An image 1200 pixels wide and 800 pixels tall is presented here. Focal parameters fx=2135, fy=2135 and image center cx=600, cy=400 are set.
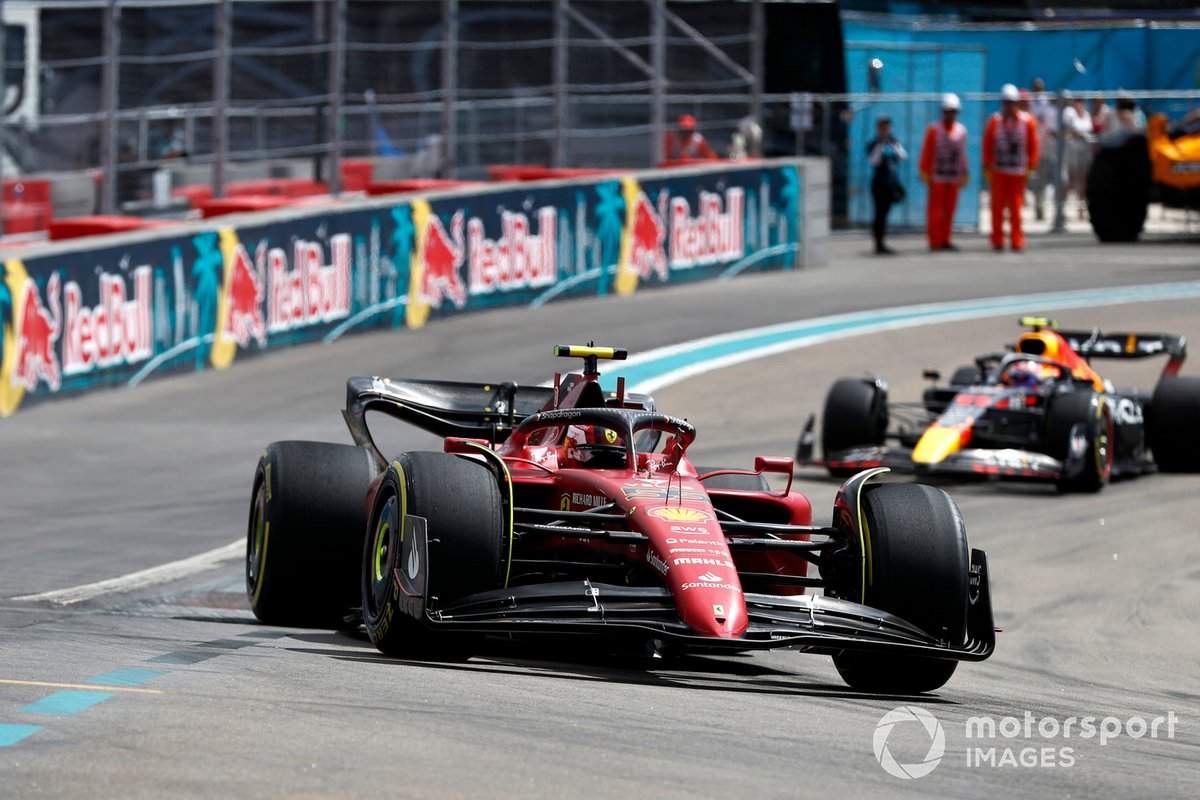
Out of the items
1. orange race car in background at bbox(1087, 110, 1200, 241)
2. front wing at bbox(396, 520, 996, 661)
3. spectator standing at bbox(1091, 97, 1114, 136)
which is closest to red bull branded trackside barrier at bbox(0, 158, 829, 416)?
orange race car in background at bbox(1087, 110, 1200, 241)

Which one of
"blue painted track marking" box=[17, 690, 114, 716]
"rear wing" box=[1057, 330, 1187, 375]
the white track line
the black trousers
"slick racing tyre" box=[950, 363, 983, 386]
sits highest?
the black trousers

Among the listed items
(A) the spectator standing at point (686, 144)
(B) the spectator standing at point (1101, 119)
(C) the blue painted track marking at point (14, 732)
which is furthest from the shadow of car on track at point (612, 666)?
(B) the spectator standing at point (1101, 119)

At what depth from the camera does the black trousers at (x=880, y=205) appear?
26.8m

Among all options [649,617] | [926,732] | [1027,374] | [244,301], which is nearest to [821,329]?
[244,301]

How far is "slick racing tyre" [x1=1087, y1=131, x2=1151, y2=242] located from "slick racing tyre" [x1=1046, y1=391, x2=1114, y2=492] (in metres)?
14.7

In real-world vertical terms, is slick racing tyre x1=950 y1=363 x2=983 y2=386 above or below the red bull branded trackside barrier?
below

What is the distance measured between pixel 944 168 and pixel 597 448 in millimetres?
19272

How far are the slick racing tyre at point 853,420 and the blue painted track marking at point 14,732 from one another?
8.57m

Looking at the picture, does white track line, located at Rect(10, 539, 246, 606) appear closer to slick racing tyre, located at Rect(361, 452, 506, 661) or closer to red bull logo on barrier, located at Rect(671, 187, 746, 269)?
slick racing tyre, located at Rect(361, 452, 506, 661)

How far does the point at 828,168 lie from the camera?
26562 millimetres

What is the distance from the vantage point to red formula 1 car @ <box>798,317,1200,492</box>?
1321 centimetres

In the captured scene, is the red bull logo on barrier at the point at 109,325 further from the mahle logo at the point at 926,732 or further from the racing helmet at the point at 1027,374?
the mahle logo at the point at 926,732

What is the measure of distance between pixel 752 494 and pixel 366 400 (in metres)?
2.05

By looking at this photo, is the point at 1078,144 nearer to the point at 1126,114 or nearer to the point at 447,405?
the point at 1126,114
